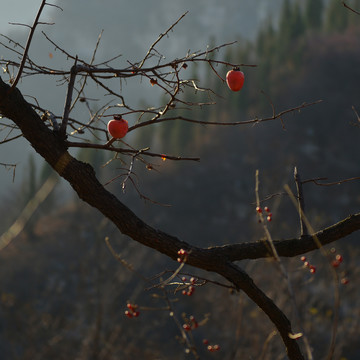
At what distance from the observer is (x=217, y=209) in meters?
34.4

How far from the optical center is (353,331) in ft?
36.3

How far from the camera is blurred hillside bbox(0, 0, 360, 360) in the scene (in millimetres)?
16188

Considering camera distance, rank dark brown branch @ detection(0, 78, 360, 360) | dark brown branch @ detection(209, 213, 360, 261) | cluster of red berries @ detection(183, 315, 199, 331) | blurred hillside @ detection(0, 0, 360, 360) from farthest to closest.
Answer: blurred hillside @ detection(0, 0, 360, 360) → cluster of red berries @ detection(183, 315, 199, 331) → dark brown branch @ detection(209, 213, 360, 261) → dark brown branch @ detection(0, 78, 360, 360)

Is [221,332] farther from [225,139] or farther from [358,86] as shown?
[358,86]

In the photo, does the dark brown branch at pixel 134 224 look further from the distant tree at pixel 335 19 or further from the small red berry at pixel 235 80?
the distant tree at pixel 335 19

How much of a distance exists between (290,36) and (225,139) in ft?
48.0

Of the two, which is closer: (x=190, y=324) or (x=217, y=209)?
(x=190, y=324)

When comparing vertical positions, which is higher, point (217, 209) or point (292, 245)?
point (217, 209)

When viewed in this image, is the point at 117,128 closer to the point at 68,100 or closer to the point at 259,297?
the point at 68,100

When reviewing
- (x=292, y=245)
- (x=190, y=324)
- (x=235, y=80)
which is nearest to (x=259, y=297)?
(x=292, y=245)

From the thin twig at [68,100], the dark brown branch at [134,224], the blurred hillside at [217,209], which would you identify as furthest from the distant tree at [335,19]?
the thin twig at [68,100]

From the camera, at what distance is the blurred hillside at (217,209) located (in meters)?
16.2

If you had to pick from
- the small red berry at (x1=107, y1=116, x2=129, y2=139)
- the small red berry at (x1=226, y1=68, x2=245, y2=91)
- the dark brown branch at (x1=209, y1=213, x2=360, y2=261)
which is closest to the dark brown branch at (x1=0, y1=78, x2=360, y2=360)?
the dark brown branch at (x1=209, y1=213, x2=360, y2=261)

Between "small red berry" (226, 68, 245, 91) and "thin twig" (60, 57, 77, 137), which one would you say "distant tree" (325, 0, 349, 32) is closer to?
"small red berry" (226, 68, 245, 91)
